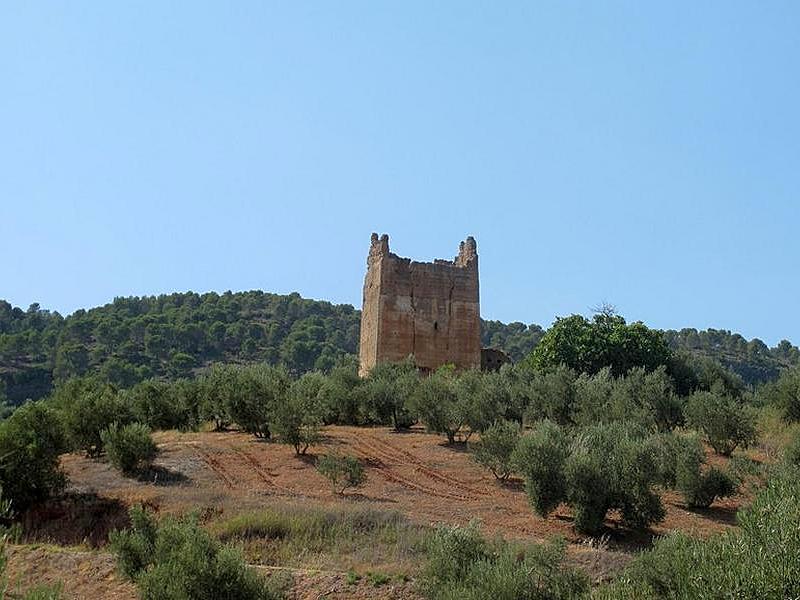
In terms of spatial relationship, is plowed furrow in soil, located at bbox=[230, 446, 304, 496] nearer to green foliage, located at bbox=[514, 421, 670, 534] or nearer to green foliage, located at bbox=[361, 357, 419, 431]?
green foliage, located at bbox=[514, 421, 670, 534]

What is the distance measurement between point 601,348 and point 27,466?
85.7ft

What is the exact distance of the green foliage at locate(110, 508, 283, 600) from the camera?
10596mm

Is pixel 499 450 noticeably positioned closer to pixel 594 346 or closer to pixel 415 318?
pixel 594 346

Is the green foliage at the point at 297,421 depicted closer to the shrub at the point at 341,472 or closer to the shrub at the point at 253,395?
the shrub at the point at 253,395

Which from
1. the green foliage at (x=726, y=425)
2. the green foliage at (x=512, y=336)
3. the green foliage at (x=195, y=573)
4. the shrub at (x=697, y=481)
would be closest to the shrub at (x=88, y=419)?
the green foliage at (x=195, y=573)

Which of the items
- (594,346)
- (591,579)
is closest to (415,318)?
(594,346)

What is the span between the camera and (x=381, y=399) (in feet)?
85.5

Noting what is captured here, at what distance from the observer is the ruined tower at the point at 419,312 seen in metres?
40.7

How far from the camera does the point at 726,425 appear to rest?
2056cm

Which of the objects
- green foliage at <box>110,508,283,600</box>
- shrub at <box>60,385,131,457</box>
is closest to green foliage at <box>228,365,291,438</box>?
shrub at <box>60,385,131,457</box>

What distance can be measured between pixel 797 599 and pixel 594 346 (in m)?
30.8

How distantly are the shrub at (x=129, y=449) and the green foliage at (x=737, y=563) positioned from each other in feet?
36.7

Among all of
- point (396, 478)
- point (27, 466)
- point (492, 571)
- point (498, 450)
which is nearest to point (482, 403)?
point (498, 450)

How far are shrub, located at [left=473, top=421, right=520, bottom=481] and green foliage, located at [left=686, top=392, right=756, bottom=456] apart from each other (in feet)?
18.1
